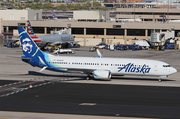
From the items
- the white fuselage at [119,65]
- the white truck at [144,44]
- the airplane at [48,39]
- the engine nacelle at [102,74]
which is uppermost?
the airplane at [48,39]

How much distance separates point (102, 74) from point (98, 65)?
2164 mm

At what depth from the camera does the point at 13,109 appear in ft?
129

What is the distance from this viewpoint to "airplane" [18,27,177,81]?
56938mm

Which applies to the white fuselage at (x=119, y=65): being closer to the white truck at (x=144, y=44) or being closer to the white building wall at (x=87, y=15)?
the white truck at (x=144, y=44)

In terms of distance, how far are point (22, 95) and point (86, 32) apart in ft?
349

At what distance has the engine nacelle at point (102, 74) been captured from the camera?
2239 inches

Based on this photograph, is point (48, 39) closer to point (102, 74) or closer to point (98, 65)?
point (98, 65)

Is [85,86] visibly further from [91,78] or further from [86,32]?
[86,32]

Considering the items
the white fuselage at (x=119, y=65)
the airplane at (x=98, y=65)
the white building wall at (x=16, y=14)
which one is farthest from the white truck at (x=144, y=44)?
the white fuselage at (x=119, y=65)

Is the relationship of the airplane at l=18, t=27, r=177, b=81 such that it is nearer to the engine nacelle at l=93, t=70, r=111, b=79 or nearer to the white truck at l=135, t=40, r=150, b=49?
the engine nacelle at l=93, t=70, r=111, b=79

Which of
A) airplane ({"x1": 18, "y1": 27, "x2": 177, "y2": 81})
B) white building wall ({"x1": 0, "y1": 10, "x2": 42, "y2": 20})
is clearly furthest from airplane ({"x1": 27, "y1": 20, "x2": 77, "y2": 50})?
airplane ({"x1": 18, "y1": 27, "x2": 177, "y2": 81})

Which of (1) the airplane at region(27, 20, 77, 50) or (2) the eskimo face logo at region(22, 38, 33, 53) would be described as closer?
(2) the eskimo face logo at region(22, 38, 33, 53)

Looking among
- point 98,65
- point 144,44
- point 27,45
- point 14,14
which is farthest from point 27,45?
point 14,14

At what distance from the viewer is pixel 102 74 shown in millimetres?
57062
